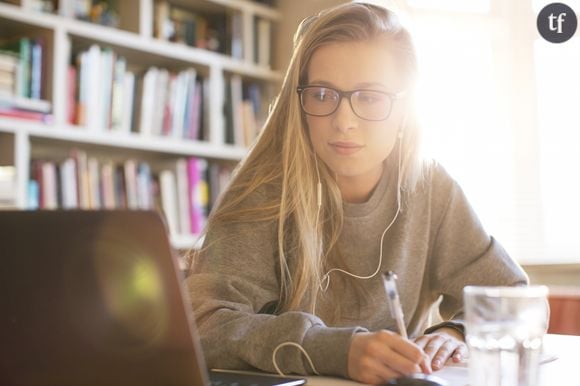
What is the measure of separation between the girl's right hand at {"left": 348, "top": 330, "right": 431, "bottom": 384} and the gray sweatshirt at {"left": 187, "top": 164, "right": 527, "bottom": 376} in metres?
0.11

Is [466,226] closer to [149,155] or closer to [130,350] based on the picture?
[130,350]

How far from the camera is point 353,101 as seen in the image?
133 centimetres

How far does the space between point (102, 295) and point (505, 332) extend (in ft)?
1.32

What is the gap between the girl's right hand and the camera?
85 cm

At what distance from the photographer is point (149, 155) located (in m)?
3.17

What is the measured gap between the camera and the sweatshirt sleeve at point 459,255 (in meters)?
1.41

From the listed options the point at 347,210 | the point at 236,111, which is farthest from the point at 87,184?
the point at 347,210

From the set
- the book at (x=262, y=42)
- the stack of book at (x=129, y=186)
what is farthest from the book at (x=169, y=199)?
the book at (x=262, y=42)

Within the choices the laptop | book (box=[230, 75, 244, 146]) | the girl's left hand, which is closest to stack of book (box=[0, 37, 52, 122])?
book (box=[230, 75, 244, 146])

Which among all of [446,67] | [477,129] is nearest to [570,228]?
[477,129]

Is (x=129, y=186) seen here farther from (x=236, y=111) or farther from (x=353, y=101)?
(x=353, y=101)

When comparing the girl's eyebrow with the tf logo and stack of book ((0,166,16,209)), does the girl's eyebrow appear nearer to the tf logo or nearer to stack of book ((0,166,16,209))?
the tf logo

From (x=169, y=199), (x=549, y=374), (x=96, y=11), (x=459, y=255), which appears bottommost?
(x=549, y=374)

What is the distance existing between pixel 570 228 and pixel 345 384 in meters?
1.98
